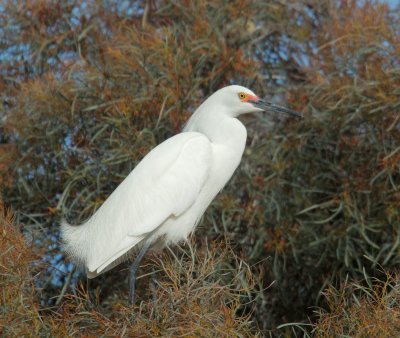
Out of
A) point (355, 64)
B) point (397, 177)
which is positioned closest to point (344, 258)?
point (397, 177)

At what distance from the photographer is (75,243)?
10.1 ft

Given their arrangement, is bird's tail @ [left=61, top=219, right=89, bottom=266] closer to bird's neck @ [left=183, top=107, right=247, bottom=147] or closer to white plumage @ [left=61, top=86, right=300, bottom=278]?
white plumage @ [left=61, top=86, right=300, bottom=278]

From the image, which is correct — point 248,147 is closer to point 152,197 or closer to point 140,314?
point 152,197

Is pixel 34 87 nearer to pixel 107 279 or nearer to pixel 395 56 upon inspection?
pixel 107 279

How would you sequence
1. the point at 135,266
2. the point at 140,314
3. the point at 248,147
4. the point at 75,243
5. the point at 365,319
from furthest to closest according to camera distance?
the point at 248,147 < the point at 75,243 < the point at 135,266 < the point at 140,314 < the point at 365,319

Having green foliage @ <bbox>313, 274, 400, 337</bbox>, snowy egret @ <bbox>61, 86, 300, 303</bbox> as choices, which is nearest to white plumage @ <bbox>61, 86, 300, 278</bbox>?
snowy egret @ <bbox>61, 86, 300, 303</bbox>

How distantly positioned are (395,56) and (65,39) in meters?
1.64

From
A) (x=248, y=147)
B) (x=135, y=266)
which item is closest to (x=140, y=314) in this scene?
(x=135, y=266)

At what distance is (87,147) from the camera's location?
12.9 feet

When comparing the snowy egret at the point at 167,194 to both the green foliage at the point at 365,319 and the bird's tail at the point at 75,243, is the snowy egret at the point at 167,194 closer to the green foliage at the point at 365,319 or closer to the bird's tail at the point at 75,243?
the bird's tail at the point at 75,243

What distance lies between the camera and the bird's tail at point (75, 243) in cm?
301

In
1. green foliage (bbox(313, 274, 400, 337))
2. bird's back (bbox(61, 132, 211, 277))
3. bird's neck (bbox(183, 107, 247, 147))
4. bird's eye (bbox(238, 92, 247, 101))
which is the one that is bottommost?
bird's back (bbox(61, 132, 211, 277))

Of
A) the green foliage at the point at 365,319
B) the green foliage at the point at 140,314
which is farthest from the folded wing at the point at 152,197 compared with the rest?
the green foliage at the point at 365,319

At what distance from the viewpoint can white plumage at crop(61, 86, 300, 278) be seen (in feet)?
9.64
